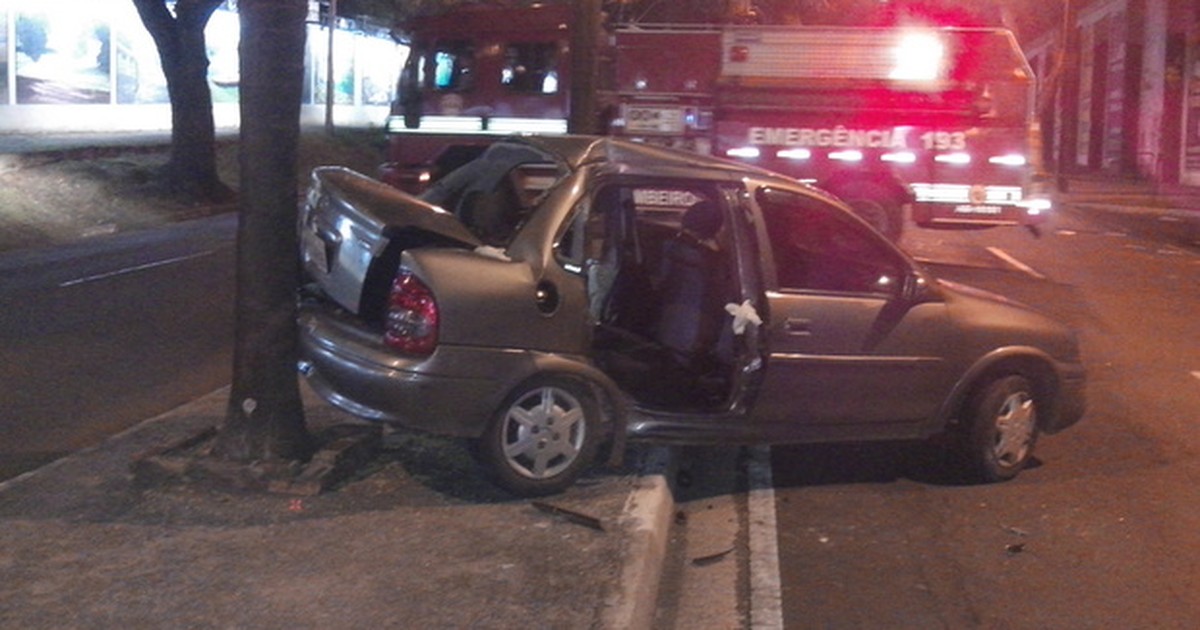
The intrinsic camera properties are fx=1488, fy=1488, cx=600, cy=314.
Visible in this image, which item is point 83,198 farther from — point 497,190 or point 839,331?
point 839,331

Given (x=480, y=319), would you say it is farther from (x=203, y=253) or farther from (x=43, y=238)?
(x=43, y=238)

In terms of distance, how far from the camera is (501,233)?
A: 7.77 m

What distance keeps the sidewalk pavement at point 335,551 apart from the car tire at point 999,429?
69.4 inches

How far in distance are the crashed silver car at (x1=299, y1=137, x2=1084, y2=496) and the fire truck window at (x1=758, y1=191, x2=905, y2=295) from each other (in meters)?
0.01

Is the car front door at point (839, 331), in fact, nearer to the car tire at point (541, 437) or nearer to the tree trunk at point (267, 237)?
the car tire at point (541, 437)

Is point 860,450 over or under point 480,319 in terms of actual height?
under

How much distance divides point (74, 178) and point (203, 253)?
7.00 metres

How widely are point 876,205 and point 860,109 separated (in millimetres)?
1123

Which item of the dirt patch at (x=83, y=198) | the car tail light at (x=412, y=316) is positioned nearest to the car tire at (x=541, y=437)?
the car tail light at (x=412, y=316)

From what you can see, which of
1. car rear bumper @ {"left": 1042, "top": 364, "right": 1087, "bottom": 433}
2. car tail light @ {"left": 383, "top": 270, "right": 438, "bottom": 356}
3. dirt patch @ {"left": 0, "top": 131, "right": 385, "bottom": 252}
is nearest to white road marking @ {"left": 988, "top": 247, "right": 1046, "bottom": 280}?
car rear bumper @ {"left": 1042, "top": 364, "right": 1087, "bottom": 433}

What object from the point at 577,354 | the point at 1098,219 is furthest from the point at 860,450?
the point at 1098,219

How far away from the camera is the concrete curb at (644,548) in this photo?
5410 mm

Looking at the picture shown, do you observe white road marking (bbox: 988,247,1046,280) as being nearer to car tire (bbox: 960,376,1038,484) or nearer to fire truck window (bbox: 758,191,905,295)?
car tire (bbox: 960,376,1038,484)

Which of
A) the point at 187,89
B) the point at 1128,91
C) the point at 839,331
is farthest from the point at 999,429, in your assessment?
the point at 1128,91
